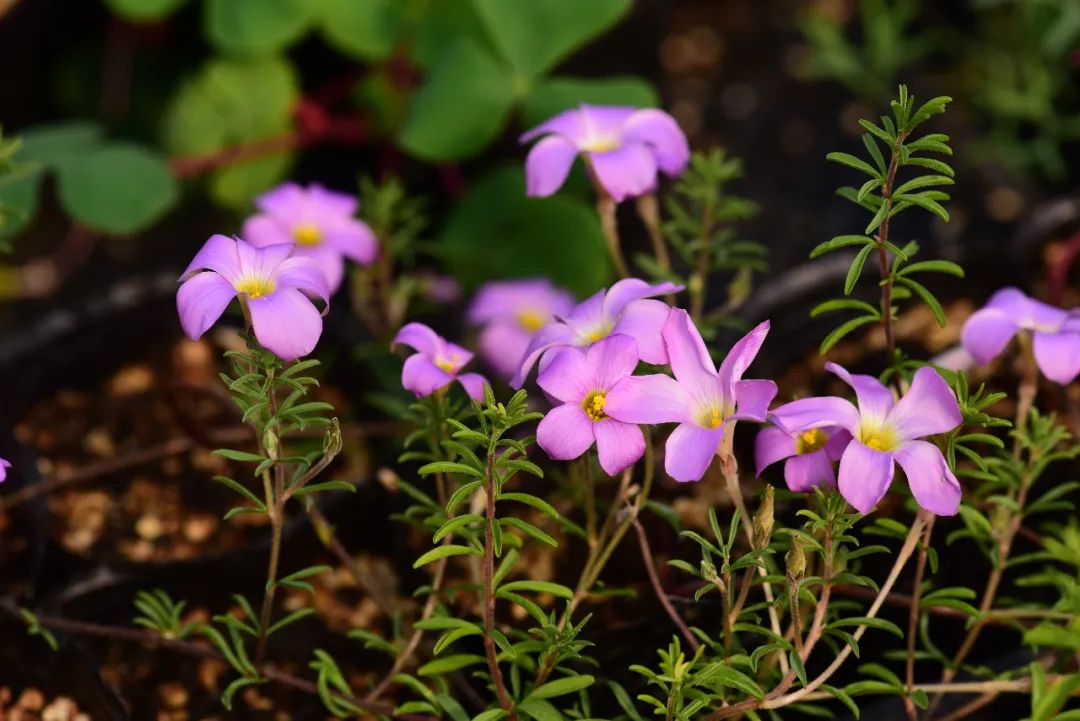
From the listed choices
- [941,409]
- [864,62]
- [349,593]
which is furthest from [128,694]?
[864,62]

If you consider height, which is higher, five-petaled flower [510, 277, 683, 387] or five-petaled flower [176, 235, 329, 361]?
five-petaled flower [176, 235, 329, 361]

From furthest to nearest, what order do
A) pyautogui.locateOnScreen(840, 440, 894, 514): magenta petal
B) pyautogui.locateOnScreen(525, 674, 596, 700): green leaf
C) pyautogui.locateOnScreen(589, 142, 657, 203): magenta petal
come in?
pyautogui.locateOnScreen(589, 142, 657, 203): magenta petal, pyautogui.locateOnScreen(525, 674, 596, 700): green leaf, pyautogui.locateOnScreen(840, 440, 894, 514): magenta petal

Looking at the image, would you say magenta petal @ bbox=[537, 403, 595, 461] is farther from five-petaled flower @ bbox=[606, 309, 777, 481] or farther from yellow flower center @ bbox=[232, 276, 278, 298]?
yellow flower center @ bbox=[232, 276, 278, 298]

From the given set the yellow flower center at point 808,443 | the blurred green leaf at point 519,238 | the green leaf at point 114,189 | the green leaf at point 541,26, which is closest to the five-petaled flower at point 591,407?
the yellow flower center at point 808,443

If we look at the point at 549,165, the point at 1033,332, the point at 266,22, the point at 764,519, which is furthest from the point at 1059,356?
the point at 266,22

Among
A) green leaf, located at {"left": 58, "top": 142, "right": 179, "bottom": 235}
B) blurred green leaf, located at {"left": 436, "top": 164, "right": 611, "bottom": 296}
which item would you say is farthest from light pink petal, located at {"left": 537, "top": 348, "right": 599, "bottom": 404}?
green leaf, located at {"left": 58, "top": 142, "right": 179, "bottom": 235}
